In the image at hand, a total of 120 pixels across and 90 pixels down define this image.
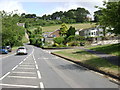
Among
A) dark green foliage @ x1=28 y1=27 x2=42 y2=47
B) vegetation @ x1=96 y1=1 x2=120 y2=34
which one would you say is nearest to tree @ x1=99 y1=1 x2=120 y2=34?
vegetation @ x1=96 y1=1 x2=120 y2=34

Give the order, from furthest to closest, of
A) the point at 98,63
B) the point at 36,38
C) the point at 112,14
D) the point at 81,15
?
1. the point at 81,15
2. the point at 36,38
3. the point at 98,63
4. the point at 112,14

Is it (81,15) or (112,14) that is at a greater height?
(81,15)

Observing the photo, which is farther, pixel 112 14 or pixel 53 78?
pixel 112 14

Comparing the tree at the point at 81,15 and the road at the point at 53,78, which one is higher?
the tree at the point at 81,15

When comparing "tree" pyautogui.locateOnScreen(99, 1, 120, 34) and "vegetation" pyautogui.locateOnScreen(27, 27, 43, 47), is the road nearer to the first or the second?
"tree" pyautogui.locateOnScreen(99, 1, 120, 34)

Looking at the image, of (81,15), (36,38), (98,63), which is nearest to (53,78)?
(98,63)

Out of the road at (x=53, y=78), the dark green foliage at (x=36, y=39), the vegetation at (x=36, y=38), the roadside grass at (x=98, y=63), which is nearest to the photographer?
the road at (x=53, y=78)

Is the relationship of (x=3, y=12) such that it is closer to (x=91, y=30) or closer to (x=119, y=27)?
(x=91, y=30)

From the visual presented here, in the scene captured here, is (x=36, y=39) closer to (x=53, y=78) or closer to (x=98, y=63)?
(x=98, y=63)

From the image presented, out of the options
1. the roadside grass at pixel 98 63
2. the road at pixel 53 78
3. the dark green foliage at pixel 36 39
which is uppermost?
the dark green foliage at pixel 36 39

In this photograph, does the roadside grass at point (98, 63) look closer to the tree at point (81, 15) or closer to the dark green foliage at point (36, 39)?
the dark green foliage at point (36, 39)

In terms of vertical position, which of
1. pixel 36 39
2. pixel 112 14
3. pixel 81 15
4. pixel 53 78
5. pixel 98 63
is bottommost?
pixel 53 78

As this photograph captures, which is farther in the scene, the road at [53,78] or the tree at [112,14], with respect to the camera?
the tree at [112,14]

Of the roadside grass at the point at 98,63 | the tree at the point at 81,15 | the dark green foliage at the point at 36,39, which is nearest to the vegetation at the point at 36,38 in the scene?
the dark green foliage at the point at 36,39
